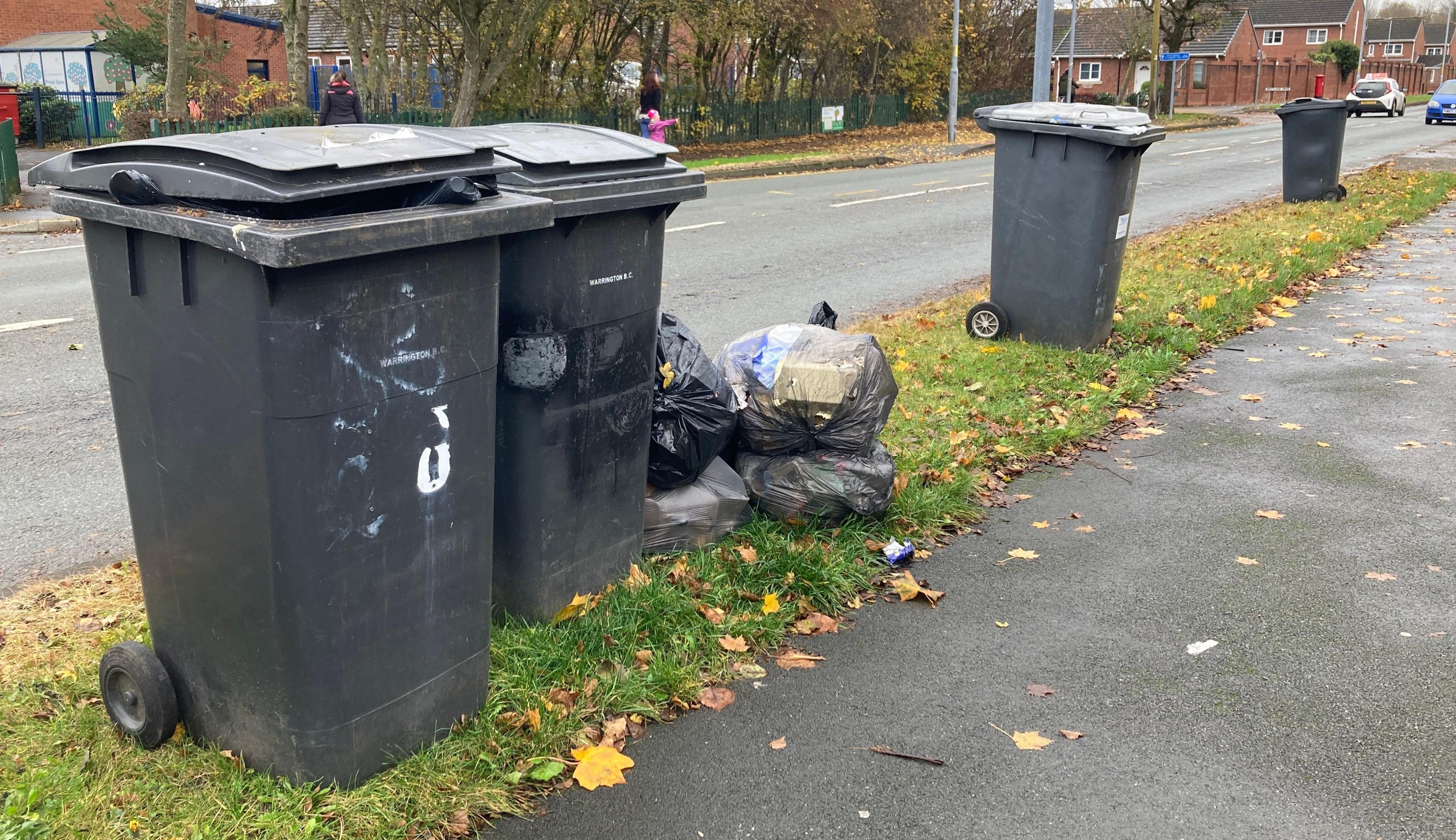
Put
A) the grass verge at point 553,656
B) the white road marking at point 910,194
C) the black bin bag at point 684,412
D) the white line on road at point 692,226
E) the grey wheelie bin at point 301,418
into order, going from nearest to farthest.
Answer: the grey wheelie bin at point 301,418, the grass verge at point 553,656, the black bin bag at point 684,412, the white line on road at point 692,226, the white road marking at point 910,194

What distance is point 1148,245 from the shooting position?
10.9 m

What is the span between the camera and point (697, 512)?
385 centimetres

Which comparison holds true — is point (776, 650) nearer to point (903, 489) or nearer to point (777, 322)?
point (903, 489)

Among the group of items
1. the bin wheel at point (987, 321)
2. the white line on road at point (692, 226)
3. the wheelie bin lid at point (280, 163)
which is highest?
the wheelie bin lid at point (280, 163)

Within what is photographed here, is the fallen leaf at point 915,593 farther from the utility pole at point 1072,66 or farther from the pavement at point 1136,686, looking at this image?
the utility pole at point 1072,66

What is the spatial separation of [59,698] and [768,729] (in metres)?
1.81

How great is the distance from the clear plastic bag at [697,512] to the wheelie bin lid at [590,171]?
1.00m

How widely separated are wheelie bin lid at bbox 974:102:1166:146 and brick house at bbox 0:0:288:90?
33728mm

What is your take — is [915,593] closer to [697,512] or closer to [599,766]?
[697,512]

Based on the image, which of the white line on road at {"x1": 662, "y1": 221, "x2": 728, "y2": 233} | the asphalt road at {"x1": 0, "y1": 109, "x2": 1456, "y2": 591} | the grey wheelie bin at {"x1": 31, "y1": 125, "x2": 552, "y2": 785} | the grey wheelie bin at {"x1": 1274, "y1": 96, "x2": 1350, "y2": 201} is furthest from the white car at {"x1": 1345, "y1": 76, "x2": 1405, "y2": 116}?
the grey wheelie bin at {"x1": 31, "y1": 125, "x2": 552, "y2": 785}

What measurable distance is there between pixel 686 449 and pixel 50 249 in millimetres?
10525

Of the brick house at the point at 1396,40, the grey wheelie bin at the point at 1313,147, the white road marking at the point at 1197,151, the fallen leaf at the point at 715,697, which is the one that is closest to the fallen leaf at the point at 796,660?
the fallen leaf at the point at 715,697

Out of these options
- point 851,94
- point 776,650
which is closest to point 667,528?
point 776,650

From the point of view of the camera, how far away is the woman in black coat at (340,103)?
50.5 feet
